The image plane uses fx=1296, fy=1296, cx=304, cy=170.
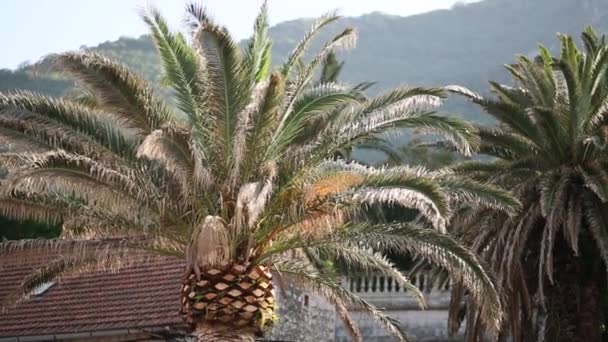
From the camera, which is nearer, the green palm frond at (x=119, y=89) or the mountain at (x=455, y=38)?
the green palm frond at (x=119, y=89)

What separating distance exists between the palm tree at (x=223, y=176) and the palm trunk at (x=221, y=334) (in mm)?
20

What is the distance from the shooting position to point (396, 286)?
1635 inches

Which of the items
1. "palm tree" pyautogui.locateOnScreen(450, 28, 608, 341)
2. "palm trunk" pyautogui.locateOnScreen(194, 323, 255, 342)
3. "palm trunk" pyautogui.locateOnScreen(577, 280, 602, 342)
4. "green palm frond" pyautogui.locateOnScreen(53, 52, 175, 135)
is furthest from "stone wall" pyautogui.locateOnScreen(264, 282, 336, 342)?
"green palm frond" pyautogui.locateOnScreen(53, 52, 175, 135)

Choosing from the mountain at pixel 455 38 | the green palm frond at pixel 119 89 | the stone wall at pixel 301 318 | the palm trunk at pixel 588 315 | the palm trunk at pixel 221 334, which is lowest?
the palm trunk at pixel 221 334

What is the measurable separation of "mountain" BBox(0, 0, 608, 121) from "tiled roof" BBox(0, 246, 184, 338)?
98816mm

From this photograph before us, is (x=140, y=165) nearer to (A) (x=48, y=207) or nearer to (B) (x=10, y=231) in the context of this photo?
(A) (x=48, y=207)

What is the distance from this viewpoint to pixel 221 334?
19312mm

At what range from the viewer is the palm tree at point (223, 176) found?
62.5ft

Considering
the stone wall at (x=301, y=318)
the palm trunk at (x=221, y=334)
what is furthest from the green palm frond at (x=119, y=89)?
the stone wall at (x=301, y=318)

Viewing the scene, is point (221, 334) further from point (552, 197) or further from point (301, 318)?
point (301, 318)

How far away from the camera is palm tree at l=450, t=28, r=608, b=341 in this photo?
Answer: 82.3 ft

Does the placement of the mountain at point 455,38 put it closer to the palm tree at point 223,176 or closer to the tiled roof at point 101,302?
the tiled roof at point 101,302

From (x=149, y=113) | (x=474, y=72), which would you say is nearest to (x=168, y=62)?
(x=149, y=113)

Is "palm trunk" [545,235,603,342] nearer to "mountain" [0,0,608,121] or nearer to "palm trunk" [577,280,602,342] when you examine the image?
"palm trunk" [577,280,602,342]
